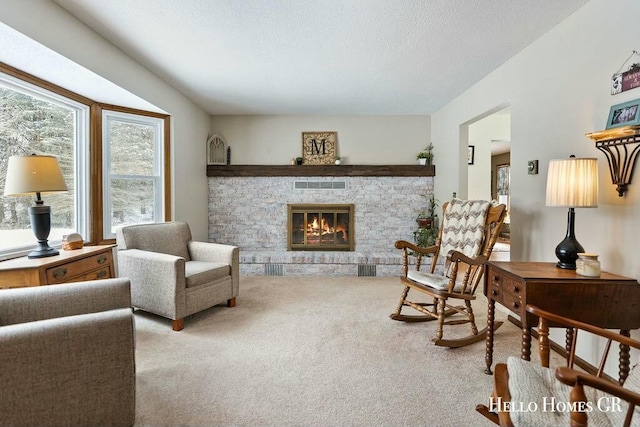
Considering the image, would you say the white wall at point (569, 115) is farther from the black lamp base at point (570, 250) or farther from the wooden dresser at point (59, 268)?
the wooden dresser at point (59, 268)

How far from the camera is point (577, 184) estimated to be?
1827 millimetres

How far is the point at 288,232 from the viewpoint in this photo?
16.4 feet

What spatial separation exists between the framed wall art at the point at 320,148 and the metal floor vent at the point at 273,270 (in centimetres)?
167

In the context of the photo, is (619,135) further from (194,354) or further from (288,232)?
(288,232)

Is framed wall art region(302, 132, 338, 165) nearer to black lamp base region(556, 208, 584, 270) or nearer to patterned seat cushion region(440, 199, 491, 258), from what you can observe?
patterned seat cushion region(440, 199, 491, 258)

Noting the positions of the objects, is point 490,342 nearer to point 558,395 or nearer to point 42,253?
point 558,395

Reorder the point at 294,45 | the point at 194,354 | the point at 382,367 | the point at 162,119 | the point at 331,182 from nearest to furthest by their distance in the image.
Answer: the point at 382,367 → the point at 194,354 → the point at 294,45 → the point at 162,119 → the point at 331,182

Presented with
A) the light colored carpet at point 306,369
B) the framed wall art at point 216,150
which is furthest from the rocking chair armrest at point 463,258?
the framed wall art at point 216,150

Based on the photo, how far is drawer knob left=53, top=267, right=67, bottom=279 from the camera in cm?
203

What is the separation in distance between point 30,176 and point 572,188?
3.39 meters

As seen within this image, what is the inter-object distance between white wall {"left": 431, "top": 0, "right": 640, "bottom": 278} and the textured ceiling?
177 millimetres

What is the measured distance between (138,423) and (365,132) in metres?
4.51

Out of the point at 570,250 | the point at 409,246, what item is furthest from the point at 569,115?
the point at 409,246

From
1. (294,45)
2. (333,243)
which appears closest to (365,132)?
(333,243)
